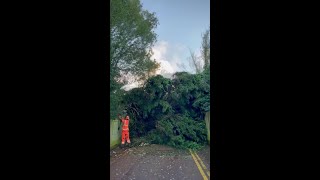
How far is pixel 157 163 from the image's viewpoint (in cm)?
674

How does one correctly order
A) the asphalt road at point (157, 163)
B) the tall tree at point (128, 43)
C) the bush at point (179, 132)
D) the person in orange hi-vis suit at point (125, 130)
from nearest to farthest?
the asphalt road at point (157, 163) < the tall tree at point (128, 43) < the person in orange hi-vis suit at point (125, 130) < the bush at point (179, 132)

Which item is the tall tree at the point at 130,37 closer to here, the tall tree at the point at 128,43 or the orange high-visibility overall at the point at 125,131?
the tall tree at the point at 128,43

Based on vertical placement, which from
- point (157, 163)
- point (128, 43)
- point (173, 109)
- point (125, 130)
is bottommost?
point (157, 163)

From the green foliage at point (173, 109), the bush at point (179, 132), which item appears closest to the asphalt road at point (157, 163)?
the bush at point (179, 132)

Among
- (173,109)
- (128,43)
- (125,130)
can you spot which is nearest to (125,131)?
(125,130)

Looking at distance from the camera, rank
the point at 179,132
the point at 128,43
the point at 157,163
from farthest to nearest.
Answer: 1. the point at 179,132
2. the point at 128,43
3. the point at 157,163

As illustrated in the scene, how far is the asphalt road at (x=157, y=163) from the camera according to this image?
19.4 ft

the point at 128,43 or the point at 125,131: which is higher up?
the point at 128,43

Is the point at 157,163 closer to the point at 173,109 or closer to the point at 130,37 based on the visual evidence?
the point at 173,109
